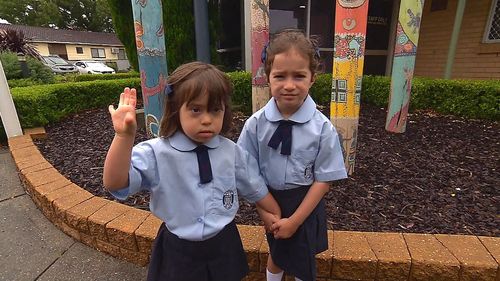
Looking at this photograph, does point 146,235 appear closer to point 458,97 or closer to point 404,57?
point 404,57

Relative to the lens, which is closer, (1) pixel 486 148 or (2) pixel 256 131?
(2) pixel 256 131

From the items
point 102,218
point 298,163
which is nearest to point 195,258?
point 298,163

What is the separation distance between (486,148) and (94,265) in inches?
162

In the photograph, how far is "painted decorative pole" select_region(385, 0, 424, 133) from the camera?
12.8 ft

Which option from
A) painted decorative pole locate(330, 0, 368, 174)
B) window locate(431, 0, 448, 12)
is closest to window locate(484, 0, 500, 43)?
window locate(431, 0, 448, 12)

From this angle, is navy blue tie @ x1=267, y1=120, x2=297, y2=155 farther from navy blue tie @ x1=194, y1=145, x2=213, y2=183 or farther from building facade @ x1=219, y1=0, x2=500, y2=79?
building facade @ x1=219, y1=0, x2=500, y2=79

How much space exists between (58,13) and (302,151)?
56.4 m

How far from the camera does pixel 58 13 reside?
4616cm

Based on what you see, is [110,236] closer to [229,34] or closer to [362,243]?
[362,243]

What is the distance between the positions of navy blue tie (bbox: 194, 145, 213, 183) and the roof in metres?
41.3

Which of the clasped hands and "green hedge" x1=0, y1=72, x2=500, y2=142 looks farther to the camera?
"green hedge" x1=0, y1=72, x2=500, y2=142

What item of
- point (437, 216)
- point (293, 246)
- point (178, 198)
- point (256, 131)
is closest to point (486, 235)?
point (437, 216)

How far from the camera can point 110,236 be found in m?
2.09

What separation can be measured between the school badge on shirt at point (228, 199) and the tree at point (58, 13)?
4997cm
